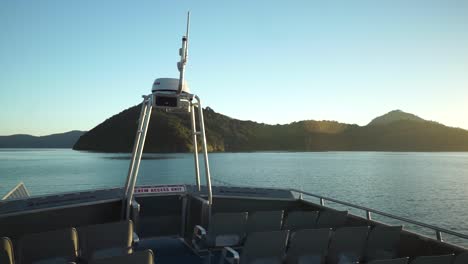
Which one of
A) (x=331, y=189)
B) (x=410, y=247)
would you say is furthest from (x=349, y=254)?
(x=331, y=189)

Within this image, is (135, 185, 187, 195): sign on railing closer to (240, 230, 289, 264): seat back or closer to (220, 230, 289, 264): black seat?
(220, 230, 289, 264): black seat

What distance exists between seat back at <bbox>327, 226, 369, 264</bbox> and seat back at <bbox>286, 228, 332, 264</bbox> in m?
0.13

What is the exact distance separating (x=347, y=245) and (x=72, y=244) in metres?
3.75

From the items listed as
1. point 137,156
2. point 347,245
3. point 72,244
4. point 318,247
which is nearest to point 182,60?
point 137,156

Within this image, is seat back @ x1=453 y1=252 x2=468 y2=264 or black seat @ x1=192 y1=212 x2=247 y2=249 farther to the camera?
black seat @ x1=192 y1=212 x2=247 y2=249

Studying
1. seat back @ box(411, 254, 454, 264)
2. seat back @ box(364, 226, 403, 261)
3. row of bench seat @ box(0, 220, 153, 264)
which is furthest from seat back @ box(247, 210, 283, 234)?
seat back @ box(411, 254, 454, 264)

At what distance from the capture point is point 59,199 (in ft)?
24.3

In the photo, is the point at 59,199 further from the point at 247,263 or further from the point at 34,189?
the point at 34,189

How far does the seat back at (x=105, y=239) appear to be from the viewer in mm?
4859

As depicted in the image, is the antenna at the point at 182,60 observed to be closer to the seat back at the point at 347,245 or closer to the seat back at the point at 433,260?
the seat back at the point at 347,245

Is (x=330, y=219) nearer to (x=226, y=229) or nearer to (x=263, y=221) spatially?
(x=263, y=221)

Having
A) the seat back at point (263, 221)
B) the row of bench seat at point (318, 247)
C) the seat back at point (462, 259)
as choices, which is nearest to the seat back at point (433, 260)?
the seat back at point (462, 259)

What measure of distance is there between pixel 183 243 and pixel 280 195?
2.77 metres

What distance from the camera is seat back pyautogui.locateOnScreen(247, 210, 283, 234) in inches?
248
